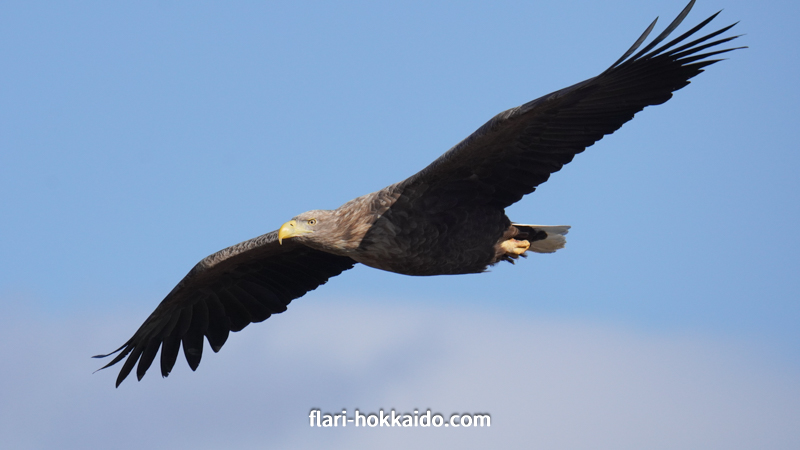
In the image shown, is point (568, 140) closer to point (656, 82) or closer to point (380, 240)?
point (656, 82)

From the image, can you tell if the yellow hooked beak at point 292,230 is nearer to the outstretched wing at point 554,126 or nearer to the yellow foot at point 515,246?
the outstretched wing at point 554,126

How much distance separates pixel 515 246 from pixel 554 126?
135 centimetres

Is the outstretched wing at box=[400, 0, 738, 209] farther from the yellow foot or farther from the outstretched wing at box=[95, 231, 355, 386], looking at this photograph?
the outstretched wing at box=[95, 231, 355, 386]

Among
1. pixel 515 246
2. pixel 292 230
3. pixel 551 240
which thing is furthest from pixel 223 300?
pixel 551 240

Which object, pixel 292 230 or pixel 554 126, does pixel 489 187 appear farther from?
pixel 292 230

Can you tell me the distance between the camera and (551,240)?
9070 mm

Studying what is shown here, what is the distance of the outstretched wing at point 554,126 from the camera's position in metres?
7.30

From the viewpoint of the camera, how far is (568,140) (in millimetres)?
7727

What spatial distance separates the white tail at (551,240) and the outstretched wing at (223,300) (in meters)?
1.92

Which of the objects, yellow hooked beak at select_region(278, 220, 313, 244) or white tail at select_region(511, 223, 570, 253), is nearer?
yellow hooked beak at select_region(278, 220, 313, 244)

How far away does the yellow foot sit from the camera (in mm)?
8494

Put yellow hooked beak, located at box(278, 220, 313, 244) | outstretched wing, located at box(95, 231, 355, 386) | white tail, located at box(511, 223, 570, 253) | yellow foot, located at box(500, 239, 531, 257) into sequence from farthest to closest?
1. outstretched wing, located at box(95, 231, 355, 386)
2. white tail, located at box(511, 223, 570, 253)
3. yellow foot, located at box(500, 239, 531, 257)
4. yellow hooked beak, located at box(278, 220, 313, 244)

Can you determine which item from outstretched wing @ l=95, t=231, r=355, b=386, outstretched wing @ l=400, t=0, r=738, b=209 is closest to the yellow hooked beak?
outstretched wing @ l=400, t=0, r=738, b=209

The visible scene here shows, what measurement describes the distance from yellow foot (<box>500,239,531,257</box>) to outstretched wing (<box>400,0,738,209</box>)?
491 millimetres
